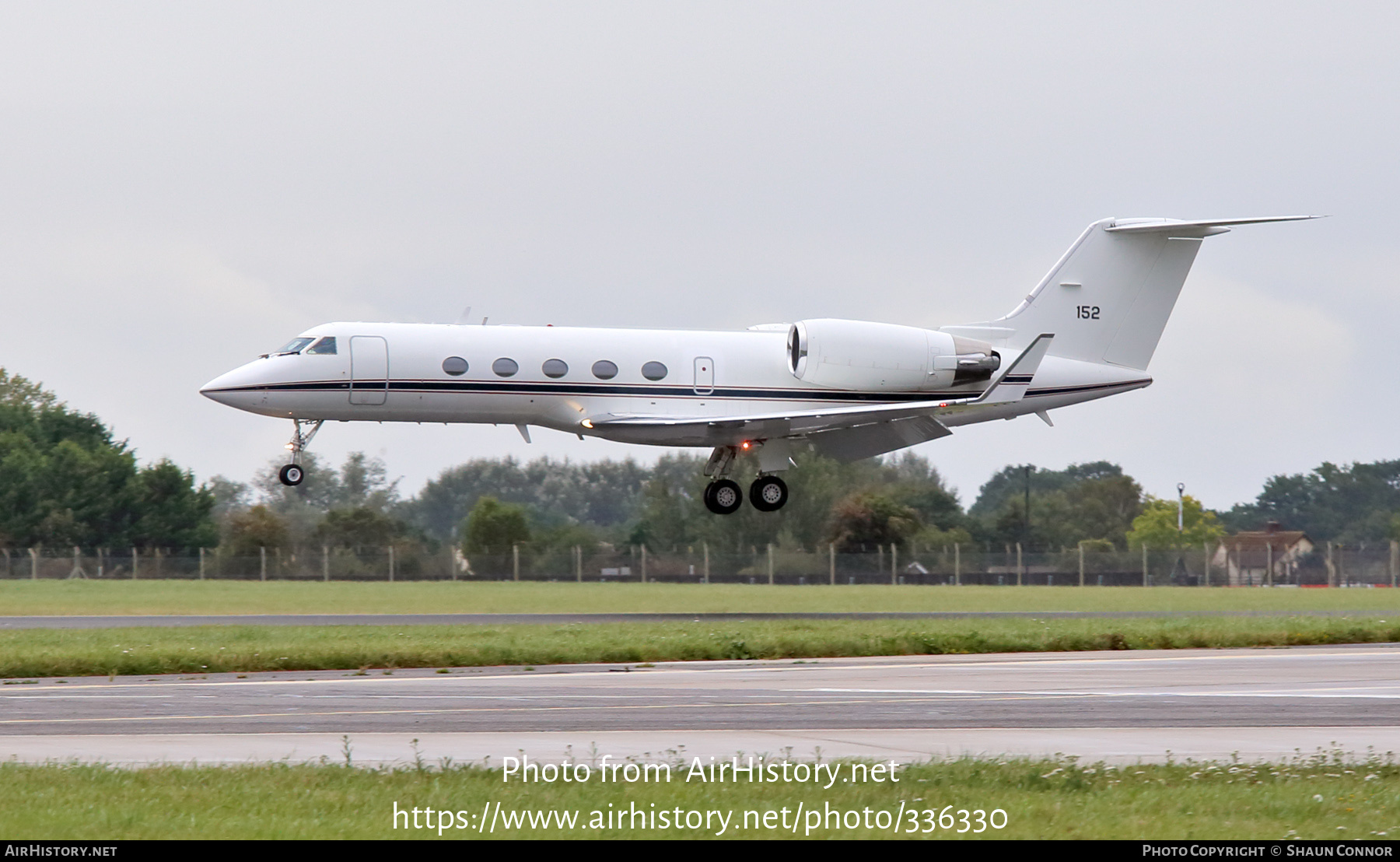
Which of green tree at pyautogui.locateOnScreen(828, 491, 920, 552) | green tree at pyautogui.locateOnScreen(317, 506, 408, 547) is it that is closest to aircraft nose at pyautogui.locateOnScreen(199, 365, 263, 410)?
green tree at pyautogui.locateOnScreen(317, 506, 408, 547)

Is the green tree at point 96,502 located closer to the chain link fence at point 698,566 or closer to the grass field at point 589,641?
the chain link fence at point 698,566

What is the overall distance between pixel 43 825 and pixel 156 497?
60.5 m

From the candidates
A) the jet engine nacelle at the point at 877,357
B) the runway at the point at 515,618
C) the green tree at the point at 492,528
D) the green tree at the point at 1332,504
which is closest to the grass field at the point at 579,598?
the runway at the point at 515,618

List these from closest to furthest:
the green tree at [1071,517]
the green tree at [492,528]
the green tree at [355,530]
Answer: the green tree at [492,528] < the green tree at [355,530] < the green tree at [1071,517]

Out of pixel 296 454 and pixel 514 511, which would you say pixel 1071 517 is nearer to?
pixel 514 511

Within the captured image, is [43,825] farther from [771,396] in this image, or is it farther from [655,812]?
[771,396]

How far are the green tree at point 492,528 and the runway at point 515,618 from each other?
21.9 metres

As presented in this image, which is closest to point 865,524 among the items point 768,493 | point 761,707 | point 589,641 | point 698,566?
point 698,566

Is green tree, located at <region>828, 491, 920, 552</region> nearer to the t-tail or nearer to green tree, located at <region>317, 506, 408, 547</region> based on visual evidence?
green tree, located at <region>317, 506, 408, 547</region>

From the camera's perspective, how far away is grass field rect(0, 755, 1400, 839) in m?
A: 9.28

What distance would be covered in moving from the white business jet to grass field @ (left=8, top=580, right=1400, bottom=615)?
4.68m

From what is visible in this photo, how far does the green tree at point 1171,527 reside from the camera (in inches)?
3268

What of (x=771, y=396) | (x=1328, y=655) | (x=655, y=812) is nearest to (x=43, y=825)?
(x=655, y=812)

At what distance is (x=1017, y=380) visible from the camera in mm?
34406
